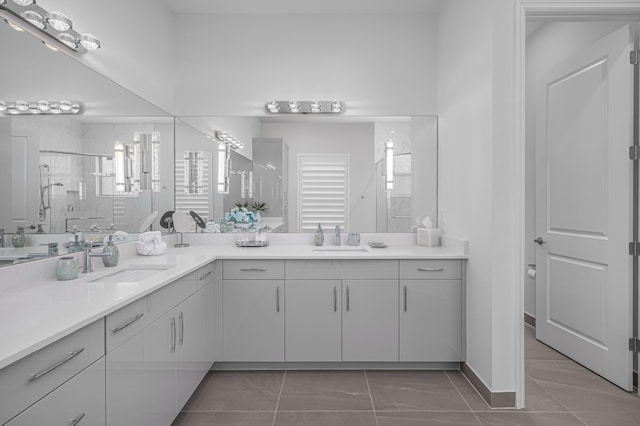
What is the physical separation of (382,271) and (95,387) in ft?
6.51

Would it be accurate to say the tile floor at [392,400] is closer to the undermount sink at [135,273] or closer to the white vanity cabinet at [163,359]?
the white vanity cabinet at [163,359]

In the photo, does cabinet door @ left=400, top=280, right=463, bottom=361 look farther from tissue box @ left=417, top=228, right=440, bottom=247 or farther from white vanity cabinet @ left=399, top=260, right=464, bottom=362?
tissue box @ left=417, top=228, right=440, bottom=247

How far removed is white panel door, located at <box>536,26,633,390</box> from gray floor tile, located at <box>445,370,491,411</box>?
3.15 feet

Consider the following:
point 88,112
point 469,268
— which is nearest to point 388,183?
point 469,268

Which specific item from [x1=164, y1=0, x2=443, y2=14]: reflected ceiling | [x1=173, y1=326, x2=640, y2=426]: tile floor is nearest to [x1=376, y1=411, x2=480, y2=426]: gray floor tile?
[x1=173, y1=326, x2=640, y2=426]: tile floor

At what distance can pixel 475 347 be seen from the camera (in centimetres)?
268

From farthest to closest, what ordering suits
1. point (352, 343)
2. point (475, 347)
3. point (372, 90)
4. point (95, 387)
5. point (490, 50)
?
point (372, 90) → point (352, 343) → point (475, 347) → point (490, 50) → point (95, 387)

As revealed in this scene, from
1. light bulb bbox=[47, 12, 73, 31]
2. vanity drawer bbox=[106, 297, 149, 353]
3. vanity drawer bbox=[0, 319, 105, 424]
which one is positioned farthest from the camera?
light bulb bbox=[47, 12, 73, 31]

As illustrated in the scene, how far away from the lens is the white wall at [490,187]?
2393mm

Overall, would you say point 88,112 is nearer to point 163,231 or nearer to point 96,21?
point 96,21

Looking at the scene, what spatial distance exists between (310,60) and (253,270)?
1.93 m

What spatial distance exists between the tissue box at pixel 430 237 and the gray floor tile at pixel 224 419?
1812 millimetres

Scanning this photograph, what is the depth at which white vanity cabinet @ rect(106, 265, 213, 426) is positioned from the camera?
1562 millimetres

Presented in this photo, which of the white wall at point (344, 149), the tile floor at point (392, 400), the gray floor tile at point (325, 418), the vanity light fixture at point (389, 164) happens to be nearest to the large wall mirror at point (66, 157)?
the white wall at point (344, 149)
